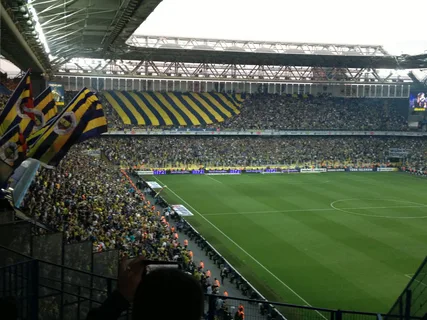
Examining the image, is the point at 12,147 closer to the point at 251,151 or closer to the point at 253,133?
the point at 251,151

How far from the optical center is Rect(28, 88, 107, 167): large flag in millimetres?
15266

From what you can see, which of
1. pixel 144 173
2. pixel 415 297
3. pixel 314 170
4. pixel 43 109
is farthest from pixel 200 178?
pixel 415 297

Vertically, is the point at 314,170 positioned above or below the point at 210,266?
above

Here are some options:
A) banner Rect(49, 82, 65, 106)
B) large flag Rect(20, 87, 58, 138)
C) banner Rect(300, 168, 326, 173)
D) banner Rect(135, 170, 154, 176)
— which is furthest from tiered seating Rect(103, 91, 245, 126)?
large flag Rect(20, 87, 58, 138)

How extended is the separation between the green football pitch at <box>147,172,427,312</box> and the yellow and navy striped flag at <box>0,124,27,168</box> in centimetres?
1074

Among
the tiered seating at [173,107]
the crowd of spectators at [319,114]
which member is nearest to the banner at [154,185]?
the tiered seating at [173,107]

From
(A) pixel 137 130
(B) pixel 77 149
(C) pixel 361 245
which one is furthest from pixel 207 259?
(A) pixel 137 130

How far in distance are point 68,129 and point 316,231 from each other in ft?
58.5

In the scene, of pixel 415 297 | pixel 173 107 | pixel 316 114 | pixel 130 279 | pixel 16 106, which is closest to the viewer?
pixel 130 279

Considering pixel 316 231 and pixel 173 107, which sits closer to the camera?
pixel 316 231

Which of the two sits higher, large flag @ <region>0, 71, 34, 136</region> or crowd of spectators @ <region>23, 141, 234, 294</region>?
large flag @ <region>0, 71, 34, 136</region>

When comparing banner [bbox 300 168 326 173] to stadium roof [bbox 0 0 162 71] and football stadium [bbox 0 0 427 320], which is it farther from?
stadium roof [bbox 0 0 162 71]

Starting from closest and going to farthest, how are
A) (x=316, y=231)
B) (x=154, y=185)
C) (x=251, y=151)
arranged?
(x=316, y=231) < (x=154, y=185) < (x=251, y=151)

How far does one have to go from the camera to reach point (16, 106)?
1512 cm
